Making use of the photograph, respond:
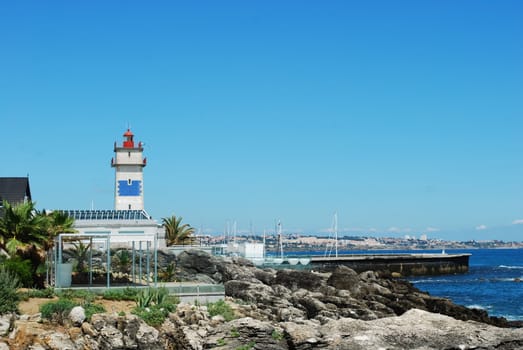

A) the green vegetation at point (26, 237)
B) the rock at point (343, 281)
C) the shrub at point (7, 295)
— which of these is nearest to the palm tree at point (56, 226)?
the green vegetation at point (26, 237)

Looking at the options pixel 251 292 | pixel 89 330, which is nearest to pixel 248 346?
pixel 89 330

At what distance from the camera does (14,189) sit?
51031mm

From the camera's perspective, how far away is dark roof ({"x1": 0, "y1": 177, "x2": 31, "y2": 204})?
50219 millimetres

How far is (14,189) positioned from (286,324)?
124 feet

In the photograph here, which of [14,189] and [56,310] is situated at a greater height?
[14,189]

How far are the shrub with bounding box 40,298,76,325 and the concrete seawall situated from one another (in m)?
52.0

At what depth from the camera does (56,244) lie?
33062mm

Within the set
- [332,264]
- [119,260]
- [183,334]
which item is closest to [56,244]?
[119,260]

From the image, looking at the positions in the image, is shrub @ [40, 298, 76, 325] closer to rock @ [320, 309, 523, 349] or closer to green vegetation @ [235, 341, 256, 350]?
green vegetation @ [235, 341, 256, 350]

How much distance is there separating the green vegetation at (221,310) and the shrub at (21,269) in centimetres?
700

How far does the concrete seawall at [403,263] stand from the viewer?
80938 millimetres

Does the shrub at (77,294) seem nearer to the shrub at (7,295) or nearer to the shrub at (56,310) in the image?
the shrub at (7,295)

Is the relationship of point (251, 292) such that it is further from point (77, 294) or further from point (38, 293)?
point (38, 293)

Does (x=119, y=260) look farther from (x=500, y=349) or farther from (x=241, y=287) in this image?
(x=500, y=349)
